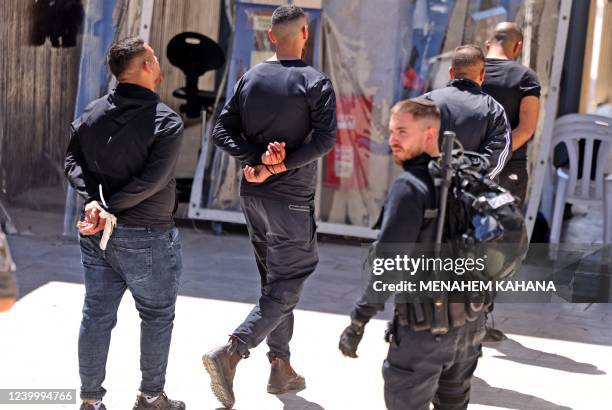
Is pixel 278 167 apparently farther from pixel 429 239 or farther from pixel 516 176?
pixel 516 176

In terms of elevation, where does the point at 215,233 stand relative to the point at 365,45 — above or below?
below

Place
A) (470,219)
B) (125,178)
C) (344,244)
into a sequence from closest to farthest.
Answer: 1. (470,219)
2. (125,178)
3. (344,244)

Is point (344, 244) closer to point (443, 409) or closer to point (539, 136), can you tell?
point (539, 136)

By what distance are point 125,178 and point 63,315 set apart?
2.23 metres

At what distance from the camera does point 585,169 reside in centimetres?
817

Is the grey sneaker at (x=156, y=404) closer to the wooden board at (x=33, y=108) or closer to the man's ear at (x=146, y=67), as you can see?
the man's ear at (x=146, y=67)

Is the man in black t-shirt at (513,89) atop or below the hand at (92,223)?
atop

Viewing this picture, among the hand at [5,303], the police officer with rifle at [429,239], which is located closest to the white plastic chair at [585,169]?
the police officer with rifle at [429,239]

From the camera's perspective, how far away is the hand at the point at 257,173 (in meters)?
5.02

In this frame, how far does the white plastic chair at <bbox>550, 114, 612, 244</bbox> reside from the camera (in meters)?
8.15

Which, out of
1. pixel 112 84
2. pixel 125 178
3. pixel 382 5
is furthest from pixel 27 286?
pixel 382 5

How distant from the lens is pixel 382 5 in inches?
328

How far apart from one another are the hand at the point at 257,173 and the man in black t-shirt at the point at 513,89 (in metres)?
1.90

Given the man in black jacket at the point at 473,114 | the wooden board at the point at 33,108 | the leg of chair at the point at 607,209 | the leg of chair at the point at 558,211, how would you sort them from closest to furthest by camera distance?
the man in black jacket at the point at 473,114, the leg of chair at the point at 607,209, the leg of chair at the point at 558,211, the wooden board at the point at 33,108
